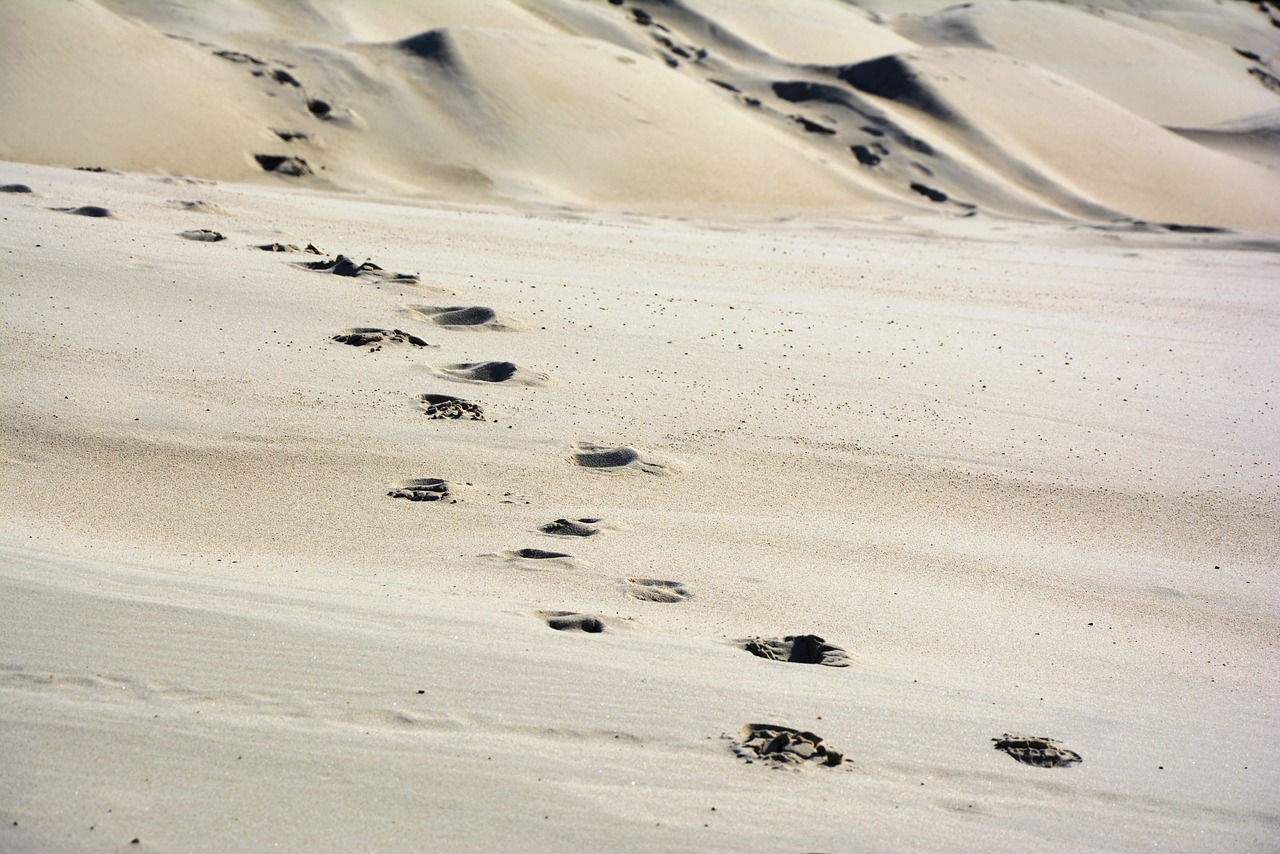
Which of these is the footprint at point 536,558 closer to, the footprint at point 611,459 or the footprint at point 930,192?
the footprint at point 611,459

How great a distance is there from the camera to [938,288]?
1040 centimetres

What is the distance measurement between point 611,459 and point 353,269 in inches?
129

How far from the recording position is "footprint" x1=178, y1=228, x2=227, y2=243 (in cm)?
850

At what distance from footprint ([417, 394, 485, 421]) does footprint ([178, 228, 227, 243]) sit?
135 inches

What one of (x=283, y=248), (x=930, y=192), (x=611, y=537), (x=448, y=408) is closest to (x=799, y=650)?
(x=611, y=537)

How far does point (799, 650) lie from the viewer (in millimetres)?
3822

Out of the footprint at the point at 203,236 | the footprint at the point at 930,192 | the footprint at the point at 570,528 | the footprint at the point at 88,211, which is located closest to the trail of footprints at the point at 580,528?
the footprint at the point at 570,528

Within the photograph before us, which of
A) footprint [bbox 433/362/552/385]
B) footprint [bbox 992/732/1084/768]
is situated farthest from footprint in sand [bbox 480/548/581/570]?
footprint [bbox 433/362/552/385]

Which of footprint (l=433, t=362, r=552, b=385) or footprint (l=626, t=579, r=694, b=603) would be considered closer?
footprint (l=626, t=579, r=694, b=603)

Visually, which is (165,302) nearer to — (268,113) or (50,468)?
(50,468)

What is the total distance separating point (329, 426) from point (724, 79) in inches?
850

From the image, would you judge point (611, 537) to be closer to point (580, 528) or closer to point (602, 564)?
point (580, 528)

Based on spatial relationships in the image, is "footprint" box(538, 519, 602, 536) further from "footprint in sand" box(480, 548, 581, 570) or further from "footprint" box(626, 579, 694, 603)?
"footprint" box(626, 579, 694, 603)

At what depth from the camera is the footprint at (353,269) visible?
7.91m
